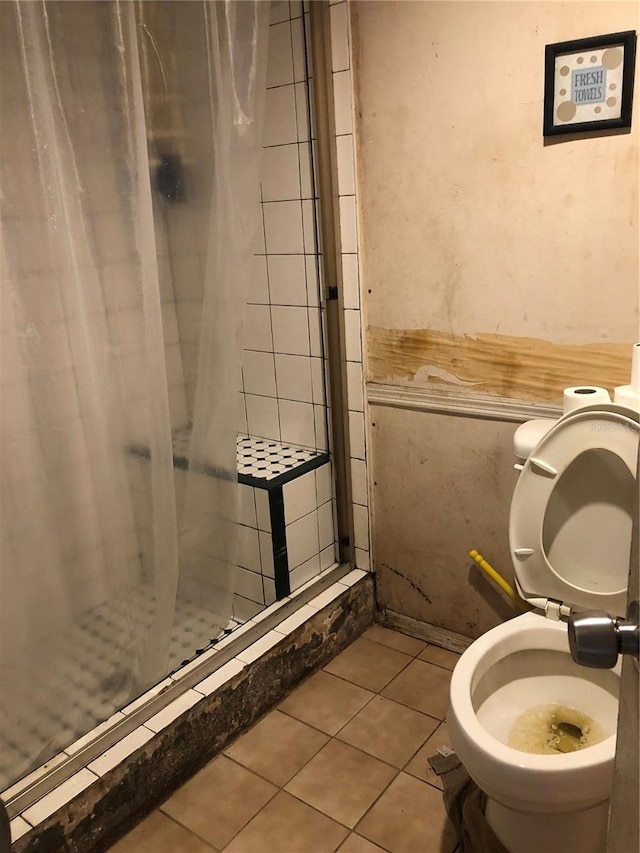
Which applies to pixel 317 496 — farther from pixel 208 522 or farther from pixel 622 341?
pixel 622 341

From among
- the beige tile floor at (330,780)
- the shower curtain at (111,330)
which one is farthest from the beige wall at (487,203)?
the beige tile floor at (330,780)

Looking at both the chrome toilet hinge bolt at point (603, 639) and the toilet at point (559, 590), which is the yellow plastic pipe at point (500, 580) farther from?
the chrome toilet hinge bolt at point (603, 639)

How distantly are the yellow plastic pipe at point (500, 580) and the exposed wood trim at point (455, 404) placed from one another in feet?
1.34

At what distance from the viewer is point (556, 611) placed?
155 centimetres

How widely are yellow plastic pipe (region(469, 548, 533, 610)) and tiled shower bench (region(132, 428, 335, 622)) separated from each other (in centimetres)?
53

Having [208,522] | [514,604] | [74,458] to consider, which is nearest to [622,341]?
[514,604]

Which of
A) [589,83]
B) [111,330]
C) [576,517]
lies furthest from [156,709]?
[589,83]

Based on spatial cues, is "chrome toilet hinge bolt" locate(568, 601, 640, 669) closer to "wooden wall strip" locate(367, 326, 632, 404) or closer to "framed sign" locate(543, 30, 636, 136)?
"wooden wall strip" locate(367, 326, 632, 404)

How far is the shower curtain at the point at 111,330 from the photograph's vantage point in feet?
4.50

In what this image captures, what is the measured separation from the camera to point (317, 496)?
2.21 meters

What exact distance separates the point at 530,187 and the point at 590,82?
25cm

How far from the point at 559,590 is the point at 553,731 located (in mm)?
296

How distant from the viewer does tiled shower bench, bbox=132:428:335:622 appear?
2084 mm

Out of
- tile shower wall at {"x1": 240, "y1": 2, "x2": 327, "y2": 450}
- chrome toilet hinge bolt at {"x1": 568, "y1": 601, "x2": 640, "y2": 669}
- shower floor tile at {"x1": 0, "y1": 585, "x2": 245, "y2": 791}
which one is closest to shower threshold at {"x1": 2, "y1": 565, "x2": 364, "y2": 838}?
shower floor tile at {"x1": 0, "y1": 585, "x2": 245, "y2": 791}
